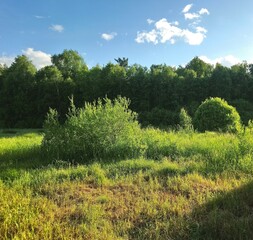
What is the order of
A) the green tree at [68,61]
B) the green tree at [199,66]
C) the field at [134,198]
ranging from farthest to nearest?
the green tree at [68,61] → the green tree at [199,66] → the field at [134,198]

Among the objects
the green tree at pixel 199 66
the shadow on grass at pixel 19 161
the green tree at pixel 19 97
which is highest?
the green tree at pixel 199 66

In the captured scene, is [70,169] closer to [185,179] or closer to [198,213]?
[185,179]

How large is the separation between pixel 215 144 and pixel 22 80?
4624 cm

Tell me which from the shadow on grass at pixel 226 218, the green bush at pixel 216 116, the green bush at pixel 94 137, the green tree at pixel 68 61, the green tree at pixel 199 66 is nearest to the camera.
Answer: the shadow on grass at pixel 226 218

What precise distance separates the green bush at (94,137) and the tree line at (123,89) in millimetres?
31360

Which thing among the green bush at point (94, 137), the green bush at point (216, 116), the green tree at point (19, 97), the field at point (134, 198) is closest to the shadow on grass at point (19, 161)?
the field at point (134, 198)

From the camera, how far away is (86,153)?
9422 millimetres

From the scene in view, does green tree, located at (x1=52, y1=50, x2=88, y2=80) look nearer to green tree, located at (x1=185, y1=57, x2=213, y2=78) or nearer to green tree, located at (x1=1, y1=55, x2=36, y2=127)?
green tree, located at (x1=1, y1=55, x2=36, y2=127)

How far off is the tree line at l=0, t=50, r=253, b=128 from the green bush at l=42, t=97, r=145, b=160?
31360 millimetres

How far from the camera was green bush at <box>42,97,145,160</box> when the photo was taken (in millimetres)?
9312

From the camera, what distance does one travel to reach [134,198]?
18.4 feet

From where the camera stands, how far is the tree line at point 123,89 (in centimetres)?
4456

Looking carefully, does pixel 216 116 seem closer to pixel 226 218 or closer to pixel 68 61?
pixel 226 218

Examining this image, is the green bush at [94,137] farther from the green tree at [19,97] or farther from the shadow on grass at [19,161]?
the green tree at [19,97]
